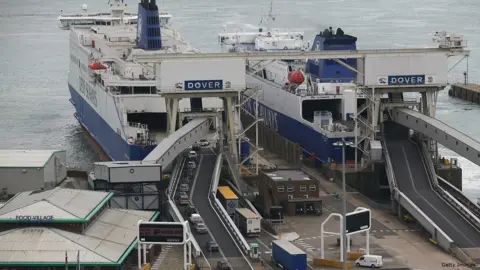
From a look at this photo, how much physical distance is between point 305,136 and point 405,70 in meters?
7.21

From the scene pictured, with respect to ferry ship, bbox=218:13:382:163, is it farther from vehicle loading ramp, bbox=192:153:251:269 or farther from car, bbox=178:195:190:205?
car, bbox=178:195:190:205

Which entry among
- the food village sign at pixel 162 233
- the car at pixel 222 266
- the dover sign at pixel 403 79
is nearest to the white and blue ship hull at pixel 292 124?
the dover sign at pixel 403 79

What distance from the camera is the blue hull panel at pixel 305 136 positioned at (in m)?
64.8

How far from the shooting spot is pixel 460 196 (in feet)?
191

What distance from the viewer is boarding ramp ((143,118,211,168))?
5825 cm

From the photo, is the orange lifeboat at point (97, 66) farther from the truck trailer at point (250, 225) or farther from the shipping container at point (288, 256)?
the shipping container at point (288, 256)

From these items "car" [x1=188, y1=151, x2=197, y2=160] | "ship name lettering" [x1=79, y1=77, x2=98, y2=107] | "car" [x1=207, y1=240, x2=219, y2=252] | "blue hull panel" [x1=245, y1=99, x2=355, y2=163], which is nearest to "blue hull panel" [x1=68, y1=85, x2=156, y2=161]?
"ship name lettering" [x1=79, y1=77, x2=98, y2=107]

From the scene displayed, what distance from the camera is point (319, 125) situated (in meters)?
66.4

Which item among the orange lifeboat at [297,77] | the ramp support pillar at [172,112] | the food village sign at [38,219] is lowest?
the food village sign at [38,219]

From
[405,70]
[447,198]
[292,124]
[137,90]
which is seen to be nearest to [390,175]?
[447,198]

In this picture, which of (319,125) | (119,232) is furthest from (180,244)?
(319,125)

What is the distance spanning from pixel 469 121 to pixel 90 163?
25006 mm

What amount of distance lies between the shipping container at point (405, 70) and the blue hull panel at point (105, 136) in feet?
33.2

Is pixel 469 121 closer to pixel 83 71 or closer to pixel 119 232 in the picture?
pixel 83 71
